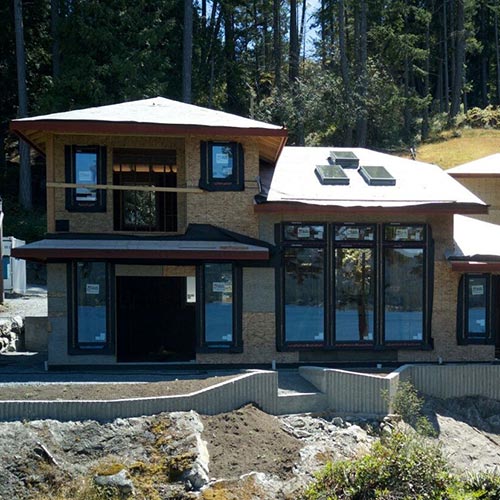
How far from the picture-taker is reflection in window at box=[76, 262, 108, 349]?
19.5 m

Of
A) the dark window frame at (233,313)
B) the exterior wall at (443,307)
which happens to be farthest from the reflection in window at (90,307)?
the exterior wall at (443,307)

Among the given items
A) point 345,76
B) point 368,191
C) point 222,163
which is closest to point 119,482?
point 222,163

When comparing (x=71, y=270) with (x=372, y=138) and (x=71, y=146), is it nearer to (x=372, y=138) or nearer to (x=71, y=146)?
(x=71, y=146)

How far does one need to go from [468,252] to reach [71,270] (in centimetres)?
1026

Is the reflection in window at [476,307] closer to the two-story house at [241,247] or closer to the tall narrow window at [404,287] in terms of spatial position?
the two-story house at [241,247]

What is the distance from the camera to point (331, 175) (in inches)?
848

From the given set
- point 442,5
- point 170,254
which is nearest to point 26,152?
point 170,254

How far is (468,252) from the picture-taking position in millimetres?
20469

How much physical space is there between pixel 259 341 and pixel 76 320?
463 cm

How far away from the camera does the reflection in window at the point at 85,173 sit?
65.6ft

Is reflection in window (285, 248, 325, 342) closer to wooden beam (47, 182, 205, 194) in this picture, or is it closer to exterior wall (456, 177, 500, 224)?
wooden beam (47, 182, 205, 194)

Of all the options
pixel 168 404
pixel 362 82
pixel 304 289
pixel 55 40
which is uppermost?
pixel 55 40

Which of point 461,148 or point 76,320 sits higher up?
point 461,148

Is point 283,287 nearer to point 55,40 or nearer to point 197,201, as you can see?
point 197,201
